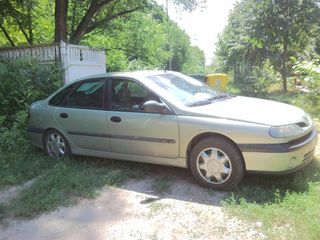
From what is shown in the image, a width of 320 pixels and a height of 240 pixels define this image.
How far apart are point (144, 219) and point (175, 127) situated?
1337 mm

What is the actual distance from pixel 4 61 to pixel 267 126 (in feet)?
22.8

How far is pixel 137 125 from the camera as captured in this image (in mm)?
5203

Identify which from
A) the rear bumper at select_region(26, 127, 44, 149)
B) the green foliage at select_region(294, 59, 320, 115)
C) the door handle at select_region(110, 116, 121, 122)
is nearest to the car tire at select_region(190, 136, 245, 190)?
the door handle at select_region(110, 116, 121, 122)

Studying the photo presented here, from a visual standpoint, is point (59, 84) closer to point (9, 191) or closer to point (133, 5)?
point (9, 191)

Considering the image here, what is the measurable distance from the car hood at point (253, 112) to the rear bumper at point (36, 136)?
9.66 feet

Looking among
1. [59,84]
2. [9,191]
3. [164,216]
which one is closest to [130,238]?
[164,216]

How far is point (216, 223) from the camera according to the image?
150 inches

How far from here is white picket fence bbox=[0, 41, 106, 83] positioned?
30.5 feet

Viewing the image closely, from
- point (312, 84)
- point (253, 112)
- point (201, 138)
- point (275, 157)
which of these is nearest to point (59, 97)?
point (201, 138)

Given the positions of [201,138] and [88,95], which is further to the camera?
[88,95]

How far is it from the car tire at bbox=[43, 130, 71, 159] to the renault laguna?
2 centimetres

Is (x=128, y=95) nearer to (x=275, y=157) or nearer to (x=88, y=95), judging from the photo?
(x=88, y=95)

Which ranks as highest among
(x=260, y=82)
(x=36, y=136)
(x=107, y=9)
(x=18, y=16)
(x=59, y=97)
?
(x=107, y=9)

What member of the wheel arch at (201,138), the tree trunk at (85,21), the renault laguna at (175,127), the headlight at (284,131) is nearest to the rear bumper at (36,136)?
the renault laguna at (175,127)
